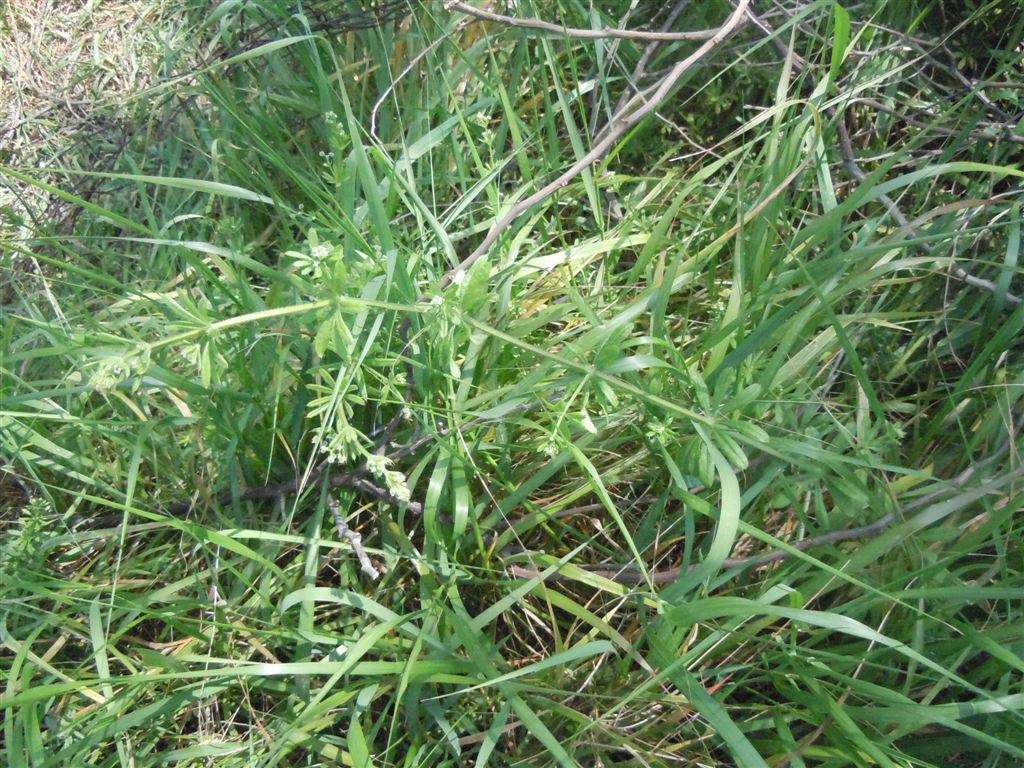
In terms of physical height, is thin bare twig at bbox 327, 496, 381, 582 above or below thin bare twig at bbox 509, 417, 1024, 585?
above

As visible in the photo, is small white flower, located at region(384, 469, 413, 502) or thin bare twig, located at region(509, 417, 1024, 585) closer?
small white flower, located at region(384, 469, 413, 502)

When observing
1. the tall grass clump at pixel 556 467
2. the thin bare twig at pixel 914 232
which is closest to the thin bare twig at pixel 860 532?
the tall grass clump at pixel 556 467

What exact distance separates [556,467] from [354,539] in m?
0.38

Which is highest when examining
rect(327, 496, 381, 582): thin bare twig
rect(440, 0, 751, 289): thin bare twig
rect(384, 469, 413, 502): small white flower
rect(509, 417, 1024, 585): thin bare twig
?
rect(440, 0, 751, 289): thin bare twig

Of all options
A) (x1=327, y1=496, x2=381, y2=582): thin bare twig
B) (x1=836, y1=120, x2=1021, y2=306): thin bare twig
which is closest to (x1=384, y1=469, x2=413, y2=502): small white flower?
(x1=327, y1=496, x2=381, y2=582): thin bare twig

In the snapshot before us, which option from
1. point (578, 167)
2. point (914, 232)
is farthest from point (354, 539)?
point (914, 232)

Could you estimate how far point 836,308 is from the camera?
62.1 inches

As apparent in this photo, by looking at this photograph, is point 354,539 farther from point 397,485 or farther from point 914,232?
point 914,232

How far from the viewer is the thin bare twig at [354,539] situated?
4.67 ft

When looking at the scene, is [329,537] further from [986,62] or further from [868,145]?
[986,62]

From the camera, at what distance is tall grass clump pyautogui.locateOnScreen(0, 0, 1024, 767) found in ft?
4.23

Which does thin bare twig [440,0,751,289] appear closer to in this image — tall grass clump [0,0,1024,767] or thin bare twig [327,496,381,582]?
tall grass clump [0,0,1024,767]

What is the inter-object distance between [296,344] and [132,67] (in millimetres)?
1341

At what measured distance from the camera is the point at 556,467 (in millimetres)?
1431
